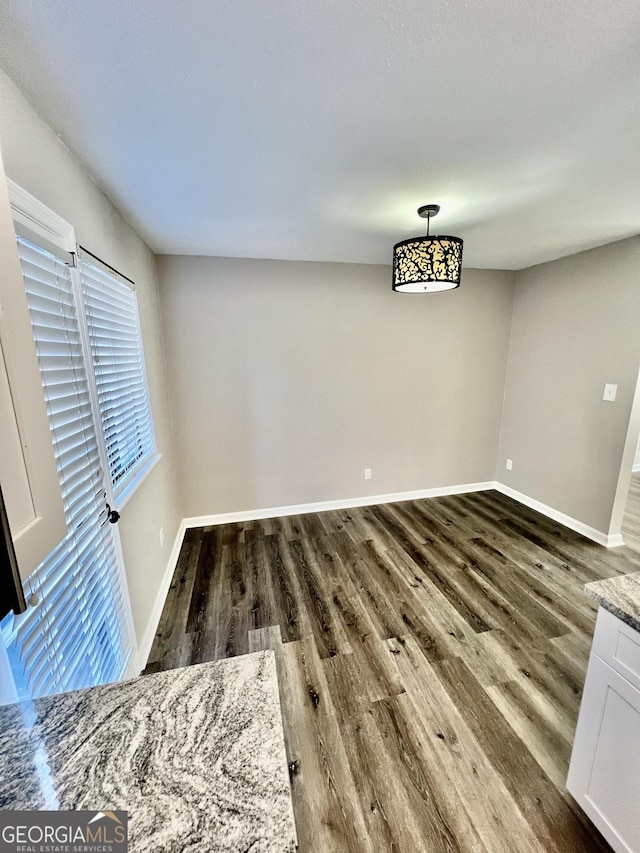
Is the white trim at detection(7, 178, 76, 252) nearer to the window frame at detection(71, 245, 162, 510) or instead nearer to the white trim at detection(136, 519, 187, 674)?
the window frame at detection(71, 245, 162, 510)

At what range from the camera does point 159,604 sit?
2.15 meters

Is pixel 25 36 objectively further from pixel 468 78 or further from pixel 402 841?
pixel 402 841

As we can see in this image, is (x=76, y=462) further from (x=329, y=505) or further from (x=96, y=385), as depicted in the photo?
(x=329, y=505)

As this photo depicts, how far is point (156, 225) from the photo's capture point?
6.93 feet

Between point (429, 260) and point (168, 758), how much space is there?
2056 mm

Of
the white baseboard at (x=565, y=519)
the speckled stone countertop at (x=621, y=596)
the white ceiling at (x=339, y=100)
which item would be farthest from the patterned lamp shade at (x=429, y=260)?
the white baseboard at (x=565, y=519)

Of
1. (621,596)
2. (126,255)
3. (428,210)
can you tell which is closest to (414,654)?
(621,596)

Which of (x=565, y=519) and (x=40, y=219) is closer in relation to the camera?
(x=40, y=219)

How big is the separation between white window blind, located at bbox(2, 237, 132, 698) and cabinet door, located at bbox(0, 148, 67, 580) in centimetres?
39

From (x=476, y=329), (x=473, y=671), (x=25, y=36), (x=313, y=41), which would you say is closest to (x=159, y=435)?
(x=25, y=36)

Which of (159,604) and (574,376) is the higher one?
(574,376)

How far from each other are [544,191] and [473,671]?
8.13ft

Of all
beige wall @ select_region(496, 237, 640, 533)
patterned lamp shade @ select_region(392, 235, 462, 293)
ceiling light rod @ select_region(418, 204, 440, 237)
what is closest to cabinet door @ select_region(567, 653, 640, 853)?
patterned lamp shade @ select_region(392, 235, 462, 293)

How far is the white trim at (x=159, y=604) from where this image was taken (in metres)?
1.81
